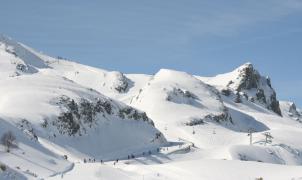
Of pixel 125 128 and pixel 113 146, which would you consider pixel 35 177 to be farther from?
pixel 125 128

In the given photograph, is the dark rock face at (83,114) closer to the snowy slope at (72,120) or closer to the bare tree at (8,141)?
the snowy slope at (72,120)

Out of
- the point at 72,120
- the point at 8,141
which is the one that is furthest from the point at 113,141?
the point at 8,141

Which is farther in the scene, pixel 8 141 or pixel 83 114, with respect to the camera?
pixel 83 114

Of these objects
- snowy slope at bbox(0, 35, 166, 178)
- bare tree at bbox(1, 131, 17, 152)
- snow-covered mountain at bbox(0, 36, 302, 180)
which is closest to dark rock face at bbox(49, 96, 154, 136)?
snowy slope at bbox(0, 35, 166, 178)

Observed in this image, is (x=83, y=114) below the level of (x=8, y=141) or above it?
above

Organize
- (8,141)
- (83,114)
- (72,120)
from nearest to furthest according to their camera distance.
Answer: (8,141)
(72,120)
(83,114)

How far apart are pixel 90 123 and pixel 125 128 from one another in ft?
34.8

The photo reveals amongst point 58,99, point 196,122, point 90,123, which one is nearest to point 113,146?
point 90,123

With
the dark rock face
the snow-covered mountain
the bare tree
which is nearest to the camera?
the snow-covered mountain

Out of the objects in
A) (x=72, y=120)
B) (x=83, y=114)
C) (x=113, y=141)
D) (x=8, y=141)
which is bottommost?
(x=8, y=141)

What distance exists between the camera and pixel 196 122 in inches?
6850

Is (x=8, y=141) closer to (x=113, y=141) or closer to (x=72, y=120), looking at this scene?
(x=72, y=120)

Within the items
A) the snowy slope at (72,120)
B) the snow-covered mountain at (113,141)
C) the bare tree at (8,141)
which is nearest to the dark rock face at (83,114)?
the snowy slope at (72,120)

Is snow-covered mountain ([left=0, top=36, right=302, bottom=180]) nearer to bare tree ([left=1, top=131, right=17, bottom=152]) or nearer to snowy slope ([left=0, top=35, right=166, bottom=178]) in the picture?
snowy slope ([left=0, top=35, right=166, bottom=178])
